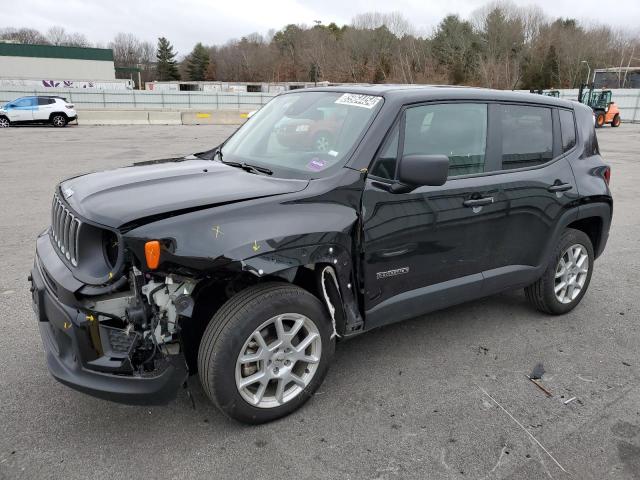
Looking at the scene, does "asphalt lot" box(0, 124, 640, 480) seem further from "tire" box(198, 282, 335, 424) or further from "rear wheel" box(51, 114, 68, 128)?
"rear wheel" box(51, 114, 68, 128)

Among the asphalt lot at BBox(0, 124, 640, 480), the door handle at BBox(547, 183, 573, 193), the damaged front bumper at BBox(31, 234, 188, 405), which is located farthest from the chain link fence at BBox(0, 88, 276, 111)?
the damaged front bumper at BBox(31, 234, 188, 405)

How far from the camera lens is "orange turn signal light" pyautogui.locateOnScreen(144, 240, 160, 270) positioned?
94.4 inches

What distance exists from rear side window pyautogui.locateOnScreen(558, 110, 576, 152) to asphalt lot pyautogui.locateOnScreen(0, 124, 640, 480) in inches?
57.5

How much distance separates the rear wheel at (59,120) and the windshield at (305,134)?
79.8 feet

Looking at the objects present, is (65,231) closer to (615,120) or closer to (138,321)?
(138,321)

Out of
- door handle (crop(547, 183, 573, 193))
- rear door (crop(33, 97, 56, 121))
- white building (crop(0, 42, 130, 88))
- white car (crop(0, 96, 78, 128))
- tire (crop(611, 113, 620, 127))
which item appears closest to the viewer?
door handle (crop(547, 183, 573, 193))

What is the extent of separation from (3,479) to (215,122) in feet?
96.3

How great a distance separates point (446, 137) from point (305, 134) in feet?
3.09

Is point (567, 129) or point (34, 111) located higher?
point (567, 129)

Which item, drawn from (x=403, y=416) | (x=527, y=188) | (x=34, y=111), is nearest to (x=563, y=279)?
(x=527, y=188)

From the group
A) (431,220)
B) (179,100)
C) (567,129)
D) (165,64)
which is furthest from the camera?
(165,64)

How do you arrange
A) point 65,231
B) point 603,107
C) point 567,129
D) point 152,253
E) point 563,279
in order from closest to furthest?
point 152,253
point 65,231
point 567,129
point 563,279
point 603,107

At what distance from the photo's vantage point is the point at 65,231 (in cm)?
281

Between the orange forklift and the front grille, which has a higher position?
the orange forklift
